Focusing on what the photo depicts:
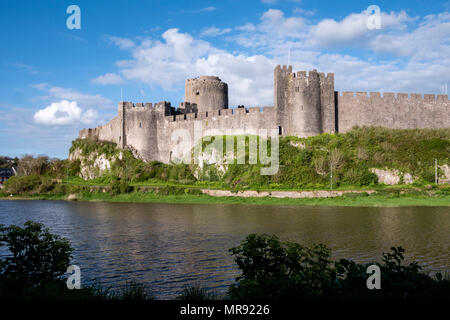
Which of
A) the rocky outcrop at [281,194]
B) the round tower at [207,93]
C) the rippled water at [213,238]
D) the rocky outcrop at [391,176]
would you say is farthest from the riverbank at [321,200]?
the round tower at [207,93]

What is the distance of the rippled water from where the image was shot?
29.3ft

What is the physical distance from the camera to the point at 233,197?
2886 centimetres

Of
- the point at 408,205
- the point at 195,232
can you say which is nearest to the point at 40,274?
the point at 195,232

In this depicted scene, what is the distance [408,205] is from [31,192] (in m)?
37.1

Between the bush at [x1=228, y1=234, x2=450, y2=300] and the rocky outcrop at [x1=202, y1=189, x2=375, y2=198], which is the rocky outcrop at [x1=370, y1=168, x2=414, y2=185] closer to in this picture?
the rocky outcrop at [x1=202, y1=189, x2=375, y2=198]

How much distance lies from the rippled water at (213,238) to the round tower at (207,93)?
23914 millimetres

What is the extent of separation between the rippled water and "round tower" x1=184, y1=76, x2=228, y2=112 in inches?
941

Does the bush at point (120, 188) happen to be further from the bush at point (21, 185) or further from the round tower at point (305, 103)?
the round tower at point (305, 103)

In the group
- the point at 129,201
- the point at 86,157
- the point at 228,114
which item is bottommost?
the point at 129,201

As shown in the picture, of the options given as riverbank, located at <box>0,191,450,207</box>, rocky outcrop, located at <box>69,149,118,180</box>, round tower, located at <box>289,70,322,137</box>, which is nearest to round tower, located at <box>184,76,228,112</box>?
rocky outcrop, located at <box>69,149,118,180</box>

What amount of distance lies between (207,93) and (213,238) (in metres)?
32.2

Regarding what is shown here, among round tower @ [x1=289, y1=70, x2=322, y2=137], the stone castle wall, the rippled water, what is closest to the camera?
the rippled water
